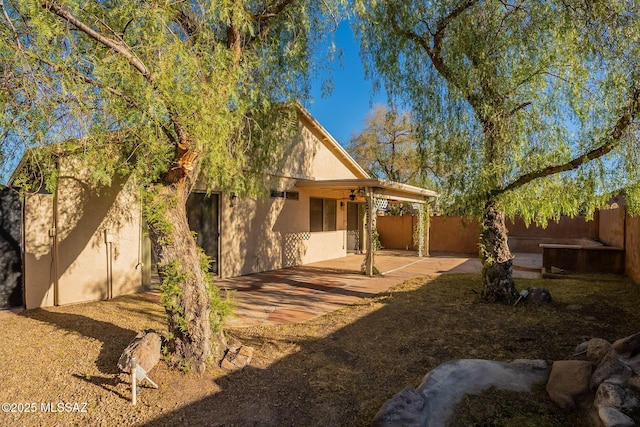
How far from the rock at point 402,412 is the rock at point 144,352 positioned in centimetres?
229

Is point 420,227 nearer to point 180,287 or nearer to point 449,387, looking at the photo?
point 449,387

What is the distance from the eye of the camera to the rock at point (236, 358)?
4.07 metres

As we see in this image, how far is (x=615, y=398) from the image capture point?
2.67 m

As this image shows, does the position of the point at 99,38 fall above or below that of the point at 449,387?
above

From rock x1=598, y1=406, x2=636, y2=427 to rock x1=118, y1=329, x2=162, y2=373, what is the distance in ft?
12.5

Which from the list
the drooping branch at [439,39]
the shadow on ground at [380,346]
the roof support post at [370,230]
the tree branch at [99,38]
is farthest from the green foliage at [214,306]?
the roof support post at [370,230]

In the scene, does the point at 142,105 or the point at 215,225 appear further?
the point at 215,225

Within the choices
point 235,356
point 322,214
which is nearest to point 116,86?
point 235,356

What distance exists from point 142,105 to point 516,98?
549cm

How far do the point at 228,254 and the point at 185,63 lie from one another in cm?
633

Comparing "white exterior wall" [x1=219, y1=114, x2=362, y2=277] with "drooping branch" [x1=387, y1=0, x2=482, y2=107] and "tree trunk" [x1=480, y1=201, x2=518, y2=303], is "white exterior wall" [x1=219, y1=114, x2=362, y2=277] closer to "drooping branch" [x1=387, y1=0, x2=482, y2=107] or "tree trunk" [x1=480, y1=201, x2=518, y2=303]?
"drooping branch" [x1=387, y1=0, x2=482, y2=107]

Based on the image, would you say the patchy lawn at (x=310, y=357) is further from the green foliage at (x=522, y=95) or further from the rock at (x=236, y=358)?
the green foliage at (x=522, y=95)

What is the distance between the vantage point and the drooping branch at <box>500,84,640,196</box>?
191 inches

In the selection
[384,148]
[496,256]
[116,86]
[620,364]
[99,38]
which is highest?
[384,148]
